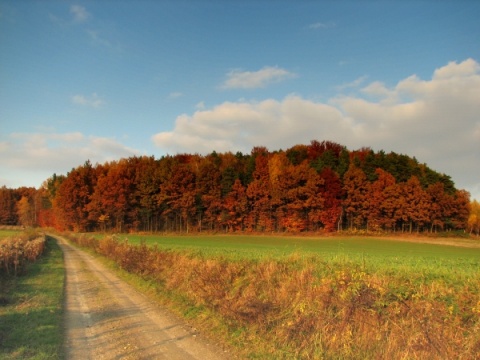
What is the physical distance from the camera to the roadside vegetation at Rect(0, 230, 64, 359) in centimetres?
812

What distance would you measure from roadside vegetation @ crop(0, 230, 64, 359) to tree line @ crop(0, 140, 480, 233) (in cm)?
5093

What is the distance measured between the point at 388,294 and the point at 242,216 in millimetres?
64882

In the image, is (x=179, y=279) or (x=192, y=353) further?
(x=179, y=279)

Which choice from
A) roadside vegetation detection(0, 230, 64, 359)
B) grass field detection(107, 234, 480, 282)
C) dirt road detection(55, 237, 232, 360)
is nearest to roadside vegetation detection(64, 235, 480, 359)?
grass field detection(107, 234, 480, 282)

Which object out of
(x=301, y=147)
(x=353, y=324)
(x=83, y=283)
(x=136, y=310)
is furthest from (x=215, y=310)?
(x=301, y=147)

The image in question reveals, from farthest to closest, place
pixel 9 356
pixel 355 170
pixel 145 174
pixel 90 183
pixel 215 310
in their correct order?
pixel 90 183 < pixel 145 174 < pixel 355 170 < pixel 215 310 < pixel 9 356

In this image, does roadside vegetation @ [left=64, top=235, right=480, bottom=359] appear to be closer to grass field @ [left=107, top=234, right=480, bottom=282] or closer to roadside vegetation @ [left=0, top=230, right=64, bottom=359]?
grass field @ [left=107, top=234, right=480, bottom=282]

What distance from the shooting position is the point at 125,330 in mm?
9594

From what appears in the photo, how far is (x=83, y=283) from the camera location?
59.4ft

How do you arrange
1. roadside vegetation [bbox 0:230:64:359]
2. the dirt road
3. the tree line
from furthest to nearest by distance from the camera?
1. the tree line
2. roadside vegetation [bbox 0:230:64:359]
3. the dirt road

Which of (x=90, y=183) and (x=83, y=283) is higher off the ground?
(x=90, y=183)

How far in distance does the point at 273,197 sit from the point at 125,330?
2393 inches

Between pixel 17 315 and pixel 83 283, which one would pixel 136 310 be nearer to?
pixel 17 315

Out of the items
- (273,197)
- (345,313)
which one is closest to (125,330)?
(345,313)
